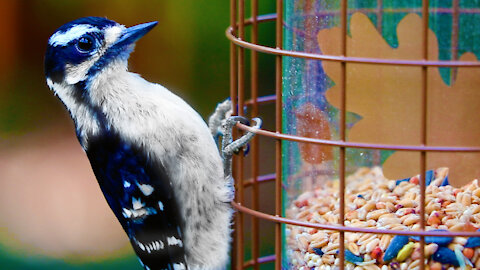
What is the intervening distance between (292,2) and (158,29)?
9.70ft

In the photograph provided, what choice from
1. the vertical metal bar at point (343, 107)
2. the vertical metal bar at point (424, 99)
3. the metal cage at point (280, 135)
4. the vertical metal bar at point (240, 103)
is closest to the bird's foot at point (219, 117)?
the metal cage at point (280, 135)

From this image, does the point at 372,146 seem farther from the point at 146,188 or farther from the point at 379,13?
the point at 146,188

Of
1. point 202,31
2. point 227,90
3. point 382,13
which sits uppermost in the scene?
point 382,13

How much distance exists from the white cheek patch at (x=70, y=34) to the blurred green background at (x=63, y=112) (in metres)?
2.27

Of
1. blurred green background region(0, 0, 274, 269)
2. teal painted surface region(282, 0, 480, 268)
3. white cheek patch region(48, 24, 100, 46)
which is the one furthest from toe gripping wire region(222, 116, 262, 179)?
blurred green background region(0, 0, 274, 269)

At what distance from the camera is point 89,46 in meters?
Answer: 3.09

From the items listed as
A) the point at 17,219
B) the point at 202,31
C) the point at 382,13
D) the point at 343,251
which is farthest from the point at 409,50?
the point at 17,219

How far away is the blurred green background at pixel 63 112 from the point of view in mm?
5734

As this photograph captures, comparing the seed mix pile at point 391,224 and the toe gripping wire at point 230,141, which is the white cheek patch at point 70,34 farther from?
the seed mix pile at point 391,224

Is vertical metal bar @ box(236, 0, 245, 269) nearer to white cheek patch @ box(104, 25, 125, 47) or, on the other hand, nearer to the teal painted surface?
the teal painted surface

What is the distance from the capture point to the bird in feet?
10.1

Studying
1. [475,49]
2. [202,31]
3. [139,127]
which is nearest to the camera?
[475,49]

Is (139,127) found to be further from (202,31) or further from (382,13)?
(202,31)

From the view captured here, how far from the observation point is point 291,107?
3.04 metres
